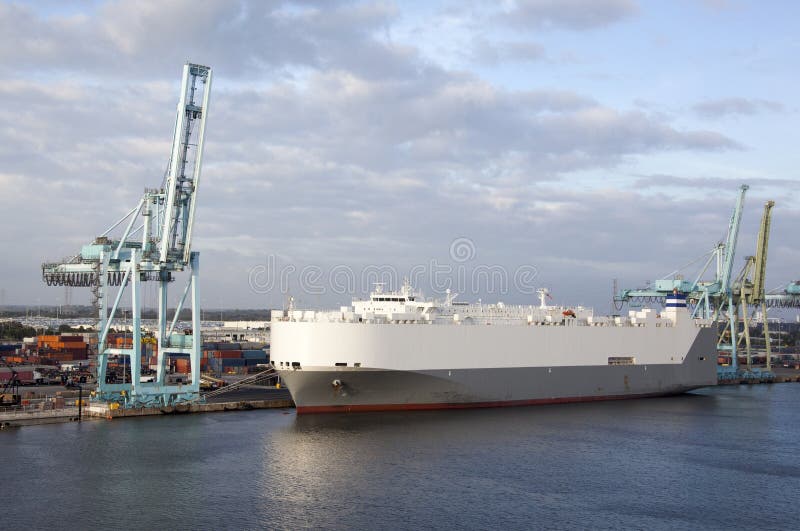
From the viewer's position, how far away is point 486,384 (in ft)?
119

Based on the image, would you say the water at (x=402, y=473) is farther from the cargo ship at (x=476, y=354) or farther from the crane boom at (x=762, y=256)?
the crane boom at (x=762, y=256)

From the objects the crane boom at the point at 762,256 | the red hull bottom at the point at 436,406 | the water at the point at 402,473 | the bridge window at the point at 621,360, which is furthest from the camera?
the crane boom at the point at 762,256

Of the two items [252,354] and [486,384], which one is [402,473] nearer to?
[486,384]

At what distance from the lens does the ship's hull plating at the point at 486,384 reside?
32938 millimetres

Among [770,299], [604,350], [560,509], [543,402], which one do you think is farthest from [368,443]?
[770,299]

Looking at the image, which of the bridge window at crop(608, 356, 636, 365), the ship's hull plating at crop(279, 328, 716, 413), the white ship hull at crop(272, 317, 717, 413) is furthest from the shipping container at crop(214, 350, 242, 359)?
the bridge window at crop(608, 356, 636, 365)

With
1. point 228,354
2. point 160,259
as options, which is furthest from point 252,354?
point 160,259

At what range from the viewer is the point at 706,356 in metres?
45.5

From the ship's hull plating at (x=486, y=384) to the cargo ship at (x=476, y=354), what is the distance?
5 centimetres

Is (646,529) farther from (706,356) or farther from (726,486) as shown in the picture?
(706,356)

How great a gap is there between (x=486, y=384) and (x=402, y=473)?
43.3ft

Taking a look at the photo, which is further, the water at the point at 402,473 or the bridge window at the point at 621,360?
the bridge window at the point at 621,360

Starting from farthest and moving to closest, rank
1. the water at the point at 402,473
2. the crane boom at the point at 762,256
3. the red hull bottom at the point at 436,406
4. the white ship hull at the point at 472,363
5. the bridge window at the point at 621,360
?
the crane boom at the point at 762,256, the bridge window at the point at 621,360, the red hull bottom at the point at 436,406, the white ship hull at the point at 472,363, the water at the point at 402,473

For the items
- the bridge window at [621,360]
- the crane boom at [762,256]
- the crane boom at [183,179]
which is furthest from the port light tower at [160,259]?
the crane boom at [762,256]
